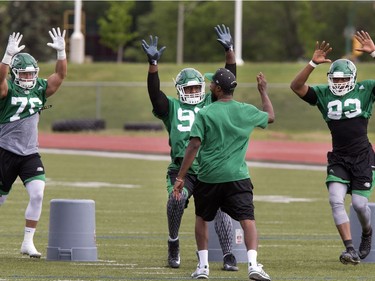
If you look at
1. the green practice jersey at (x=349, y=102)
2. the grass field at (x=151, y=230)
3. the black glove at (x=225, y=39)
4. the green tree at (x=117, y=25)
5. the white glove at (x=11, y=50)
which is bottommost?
the grass field at (x=151, y=230)

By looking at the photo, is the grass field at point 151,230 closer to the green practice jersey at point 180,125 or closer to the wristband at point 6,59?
the green practice jersey at point 180,125

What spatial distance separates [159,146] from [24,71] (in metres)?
22.6

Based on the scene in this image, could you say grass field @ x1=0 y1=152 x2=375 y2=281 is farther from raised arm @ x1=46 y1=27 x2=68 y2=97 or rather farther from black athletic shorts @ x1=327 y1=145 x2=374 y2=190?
raised arm @ x1=46 y1=27 x2=68 y2=97

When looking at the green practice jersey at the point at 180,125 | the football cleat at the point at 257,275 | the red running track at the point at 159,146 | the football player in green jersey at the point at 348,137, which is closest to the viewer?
the football cleat at the point at 257,275

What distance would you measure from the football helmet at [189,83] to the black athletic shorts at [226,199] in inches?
46.7

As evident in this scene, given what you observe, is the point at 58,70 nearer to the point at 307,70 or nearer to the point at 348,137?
the point at 307,70

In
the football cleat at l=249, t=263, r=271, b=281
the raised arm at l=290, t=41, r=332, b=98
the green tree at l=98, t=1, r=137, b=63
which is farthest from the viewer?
the green tree at l=98, t=1, r=137, b=63

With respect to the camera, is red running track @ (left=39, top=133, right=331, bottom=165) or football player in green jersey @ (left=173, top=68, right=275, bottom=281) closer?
football player in green jersey @ (left=173, top=68, right=275, bottom=281)

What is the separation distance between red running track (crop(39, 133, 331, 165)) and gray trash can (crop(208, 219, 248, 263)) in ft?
56.3

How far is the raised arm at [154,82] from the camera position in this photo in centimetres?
1138

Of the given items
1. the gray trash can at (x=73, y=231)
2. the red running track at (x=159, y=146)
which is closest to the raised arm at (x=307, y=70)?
the gray trash can at (x=73, y=231)

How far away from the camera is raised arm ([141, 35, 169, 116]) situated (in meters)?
11.4

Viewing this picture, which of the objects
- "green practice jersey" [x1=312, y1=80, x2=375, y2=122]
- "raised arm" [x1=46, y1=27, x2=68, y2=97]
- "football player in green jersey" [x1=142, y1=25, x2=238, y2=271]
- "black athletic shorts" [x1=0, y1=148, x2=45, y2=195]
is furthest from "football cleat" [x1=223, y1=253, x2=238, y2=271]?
"raised arm" [x1=46, y1=27, x2=68, y2=97]

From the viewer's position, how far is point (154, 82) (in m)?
11.4
